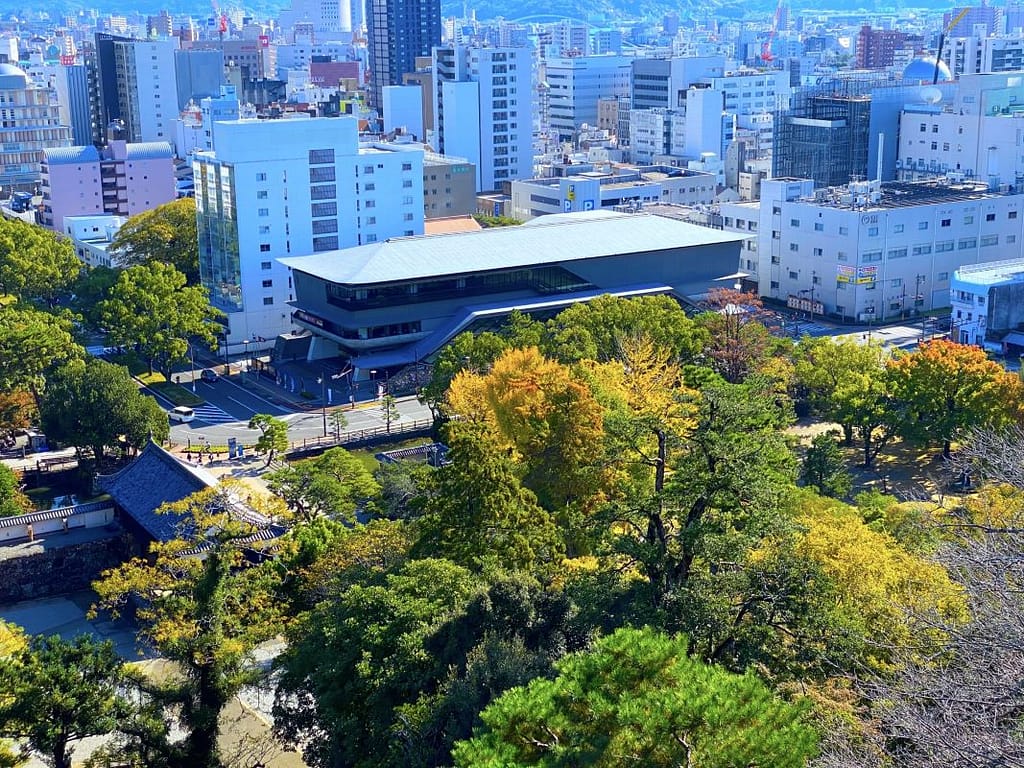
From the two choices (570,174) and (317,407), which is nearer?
(317,407)

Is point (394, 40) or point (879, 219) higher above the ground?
point (394, 40)

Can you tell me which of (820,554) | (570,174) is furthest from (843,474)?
(570,174)

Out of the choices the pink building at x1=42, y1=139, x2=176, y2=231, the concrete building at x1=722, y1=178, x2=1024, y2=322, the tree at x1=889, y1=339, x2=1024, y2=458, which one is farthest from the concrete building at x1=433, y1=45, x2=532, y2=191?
the tree at x1=889, y1=339, x2=1024, y2=458

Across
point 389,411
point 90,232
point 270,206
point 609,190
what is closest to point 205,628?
point 389,411

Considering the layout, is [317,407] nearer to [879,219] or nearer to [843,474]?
[843,474]

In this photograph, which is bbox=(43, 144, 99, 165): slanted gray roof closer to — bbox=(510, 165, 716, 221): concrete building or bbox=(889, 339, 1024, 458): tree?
bbox=(510, 165, 716, 221): concrete building

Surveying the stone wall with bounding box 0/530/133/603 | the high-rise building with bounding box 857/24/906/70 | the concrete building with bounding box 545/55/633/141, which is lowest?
the stone wall with bounding box 0/530/133/603
